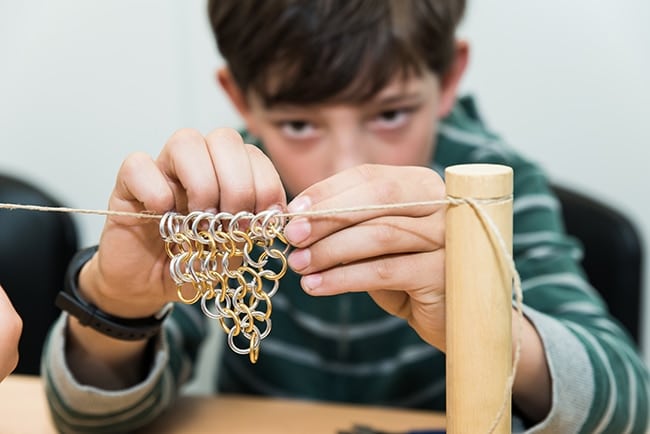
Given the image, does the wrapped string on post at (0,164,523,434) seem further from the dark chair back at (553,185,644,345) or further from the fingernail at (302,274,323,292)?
the dark chair back at (553,185,644,345)

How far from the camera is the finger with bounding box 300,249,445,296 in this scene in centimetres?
58

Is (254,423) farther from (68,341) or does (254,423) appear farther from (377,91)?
(377,91)

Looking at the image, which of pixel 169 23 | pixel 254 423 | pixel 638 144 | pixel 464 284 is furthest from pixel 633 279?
pixel 169 23

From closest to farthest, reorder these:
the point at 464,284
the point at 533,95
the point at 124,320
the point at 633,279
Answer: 1. the point at 464,284
2. the point at 124,320
3. the point at 633,279
4. the point at 533,95

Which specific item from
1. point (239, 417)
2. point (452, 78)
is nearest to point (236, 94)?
point (452, 78)

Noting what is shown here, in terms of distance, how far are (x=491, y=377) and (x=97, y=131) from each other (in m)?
1.11

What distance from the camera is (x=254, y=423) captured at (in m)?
0.88

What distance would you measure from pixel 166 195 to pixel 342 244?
123mm

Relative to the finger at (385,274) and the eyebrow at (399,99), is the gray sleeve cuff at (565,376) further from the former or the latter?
the eyebrow at (399,99)

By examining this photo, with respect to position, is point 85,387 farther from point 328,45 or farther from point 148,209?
point 328,45

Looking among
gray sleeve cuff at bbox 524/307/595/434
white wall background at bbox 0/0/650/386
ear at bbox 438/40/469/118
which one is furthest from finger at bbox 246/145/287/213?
white wall background at bbox 0/0/650/386

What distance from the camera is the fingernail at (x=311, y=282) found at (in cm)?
57

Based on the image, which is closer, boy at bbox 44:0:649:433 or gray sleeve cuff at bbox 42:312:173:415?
boy at bbox 44:0:649:433

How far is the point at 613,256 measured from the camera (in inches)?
43.2
